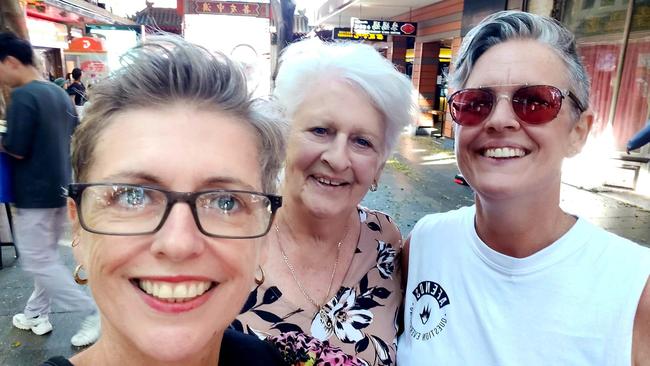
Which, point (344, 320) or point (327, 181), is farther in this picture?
A: point (327, 181)

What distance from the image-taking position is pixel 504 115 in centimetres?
158

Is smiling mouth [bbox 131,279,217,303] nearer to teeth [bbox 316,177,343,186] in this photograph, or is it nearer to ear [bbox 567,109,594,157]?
teeth [bbox 316,177,343,186]

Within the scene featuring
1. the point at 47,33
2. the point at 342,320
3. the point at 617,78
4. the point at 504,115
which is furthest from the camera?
the point at 47,33

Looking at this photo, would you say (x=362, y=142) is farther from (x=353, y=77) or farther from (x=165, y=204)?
(x=165, y=204)

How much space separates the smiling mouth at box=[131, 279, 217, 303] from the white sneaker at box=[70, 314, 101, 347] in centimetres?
286

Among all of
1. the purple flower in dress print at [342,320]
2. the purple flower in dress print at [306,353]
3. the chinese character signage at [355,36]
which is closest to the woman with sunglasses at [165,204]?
the purple flower in dress print at [306,353]

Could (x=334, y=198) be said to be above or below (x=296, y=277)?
above

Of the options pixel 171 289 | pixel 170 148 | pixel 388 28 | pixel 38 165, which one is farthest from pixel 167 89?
pixel 388 28

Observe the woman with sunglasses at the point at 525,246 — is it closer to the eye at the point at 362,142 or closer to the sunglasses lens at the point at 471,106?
the sunglasses lens at the point at 471,106

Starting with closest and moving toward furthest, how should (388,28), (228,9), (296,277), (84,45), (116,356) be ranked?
(116,356)
(296,277)
(84,45)
(228,9)
(388,28)

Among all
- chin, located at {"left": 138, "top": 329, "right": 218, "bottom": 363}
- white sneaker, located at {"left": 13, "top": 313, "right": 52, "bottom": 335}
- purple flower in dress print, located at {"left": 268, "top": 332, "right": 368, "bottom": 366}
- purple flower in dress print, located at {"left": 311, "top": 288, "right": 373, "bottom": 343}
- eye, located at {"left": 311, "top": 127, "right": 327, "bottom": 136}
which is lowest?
white sneaker, located at {"left": 13, "top": 313, "right": 52, "bottom": 335}

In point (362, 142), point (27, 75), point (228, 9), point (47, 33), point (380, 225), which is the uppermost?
point (228, 9)

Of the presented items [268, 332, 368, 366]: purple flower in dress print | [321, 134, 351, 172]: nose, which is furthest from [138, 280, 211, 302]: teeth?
[321, 134, 351, 172]: nose

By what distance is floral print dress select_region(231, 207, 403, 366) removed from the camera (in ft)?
4.97
